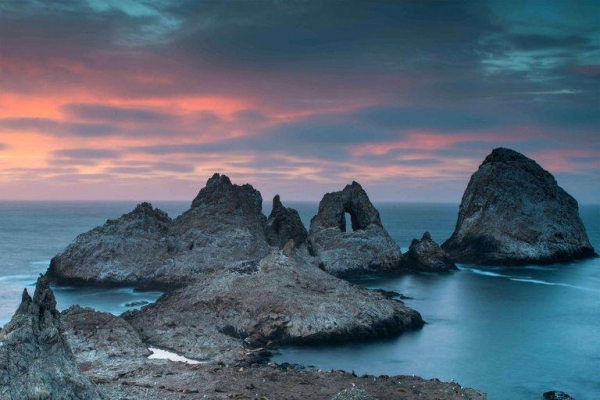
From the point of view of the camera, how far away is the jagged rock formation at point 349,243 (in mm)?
73688

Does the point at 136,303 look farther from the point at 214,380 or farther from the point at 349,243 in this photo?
the point at 349,243

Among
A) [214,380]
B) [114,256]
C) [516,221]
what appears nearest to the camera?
[214,380]

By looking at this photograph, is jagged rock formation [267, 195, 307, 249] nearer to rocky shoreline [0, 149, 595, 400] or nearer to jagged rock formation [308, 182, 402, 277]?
rocky shoreline [0, 149, 595, 400]

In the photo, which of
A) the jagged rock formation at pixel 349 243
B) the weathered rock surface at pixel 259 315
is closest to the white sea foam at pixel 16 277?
the jagged rock formation at pixel 349 243

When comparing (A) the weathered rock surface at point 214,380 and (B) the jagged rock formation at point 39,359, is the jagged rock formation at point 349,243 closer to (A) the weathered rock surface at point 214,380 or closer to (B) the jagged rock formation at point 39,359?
(A) the weathered rock surface at point 214,380

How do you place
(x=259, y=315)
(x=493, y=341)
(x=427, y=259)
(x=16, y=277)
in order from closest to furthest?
1. (x=259, y=315)
2. (x=493, y=341)
3. (x=16, y=277)
4. (x=427, y=259)

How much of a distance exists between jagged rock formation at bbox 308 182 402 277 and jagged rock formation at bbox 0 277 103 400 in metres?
51.7

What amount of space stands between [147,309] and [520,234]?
60824mm

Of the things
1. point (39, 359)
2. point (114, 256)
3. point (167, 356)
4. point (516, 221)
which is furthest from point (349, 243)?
point (39, 359)

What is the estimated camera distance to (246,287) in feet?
148

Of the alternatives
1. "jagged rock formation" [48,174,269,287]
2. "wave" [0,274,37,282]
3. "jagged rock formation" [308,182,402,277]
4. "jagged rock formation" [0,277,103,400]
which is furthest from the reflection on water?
"wave" [0,274,37,282]

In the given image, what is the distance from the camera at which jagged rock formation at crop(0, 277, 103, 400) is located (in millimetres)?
19812

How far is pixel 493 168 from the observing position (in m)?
96.1

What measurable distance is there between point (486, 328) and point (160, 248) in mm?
33584
